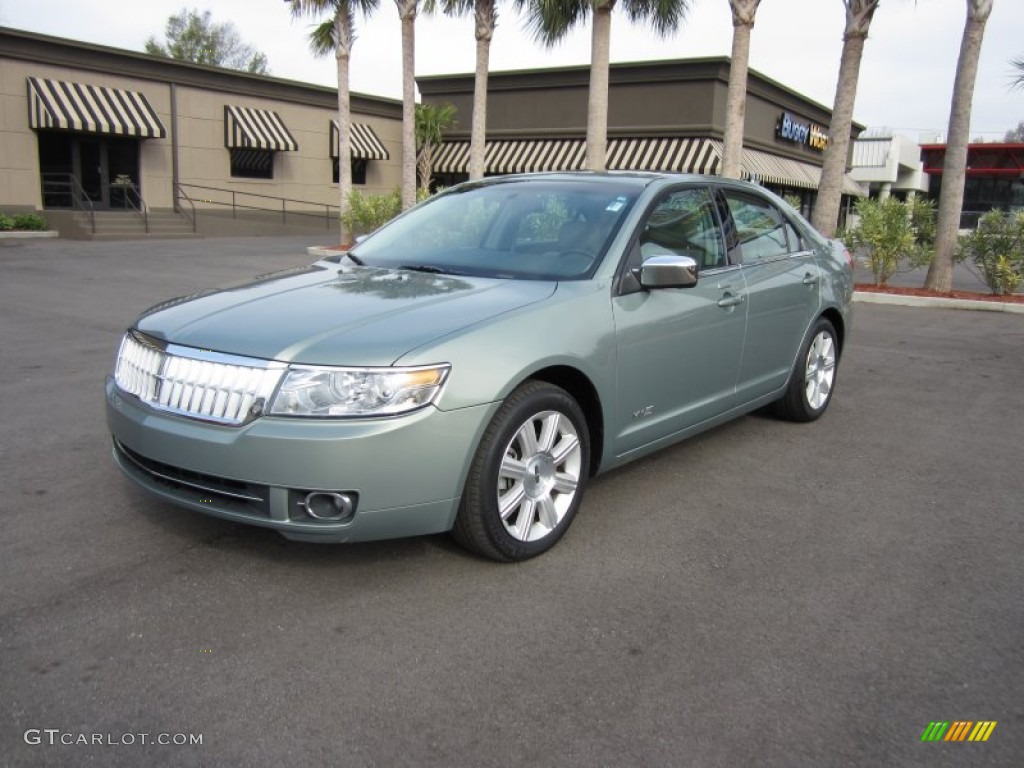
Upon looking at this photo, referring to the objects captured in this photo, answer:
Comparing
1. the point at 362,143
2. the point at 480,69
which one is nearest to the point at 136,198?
the point at 362,143

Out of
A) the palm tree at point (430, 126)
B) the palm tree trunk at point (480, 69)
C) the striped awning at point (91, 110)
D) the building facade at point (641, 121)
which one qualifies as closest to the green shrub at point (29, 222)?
the striped awning at point (91, 110)

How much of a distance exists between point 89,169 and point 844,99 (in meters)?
21.5

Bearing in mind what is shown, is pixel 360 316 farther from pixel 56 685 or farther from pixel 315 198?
pixel 315 198

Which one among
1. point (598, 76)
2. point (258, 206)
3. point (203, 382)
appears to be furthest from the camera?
point (258, 206)

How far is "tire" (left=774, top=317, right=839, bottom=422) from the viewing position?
5.82 meters

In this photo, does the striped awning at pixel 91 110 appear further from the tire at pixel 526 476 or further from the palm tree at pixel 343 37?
the tire at pixel 526 476

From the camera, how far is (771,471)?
199 inches

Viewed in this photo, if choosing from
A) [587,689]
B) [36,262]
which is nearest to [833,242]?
[587,689]

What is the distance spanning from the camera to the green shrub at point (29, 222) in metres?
23.1

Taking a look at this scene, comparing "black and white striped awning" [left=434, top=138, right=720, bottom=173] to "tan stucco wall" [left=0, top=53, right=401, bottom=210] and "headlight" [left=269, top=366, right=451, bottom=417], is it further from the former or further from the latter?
"headlight" [left=269, top=366, right=451, bottom=417]

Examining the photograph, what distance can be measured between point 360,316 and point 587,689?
168cm

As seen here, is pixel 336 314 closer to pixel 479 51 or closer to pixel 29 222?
pixel 479 51

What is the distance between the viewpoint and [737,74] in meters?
15.3

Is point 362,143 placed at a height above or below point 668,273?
above
